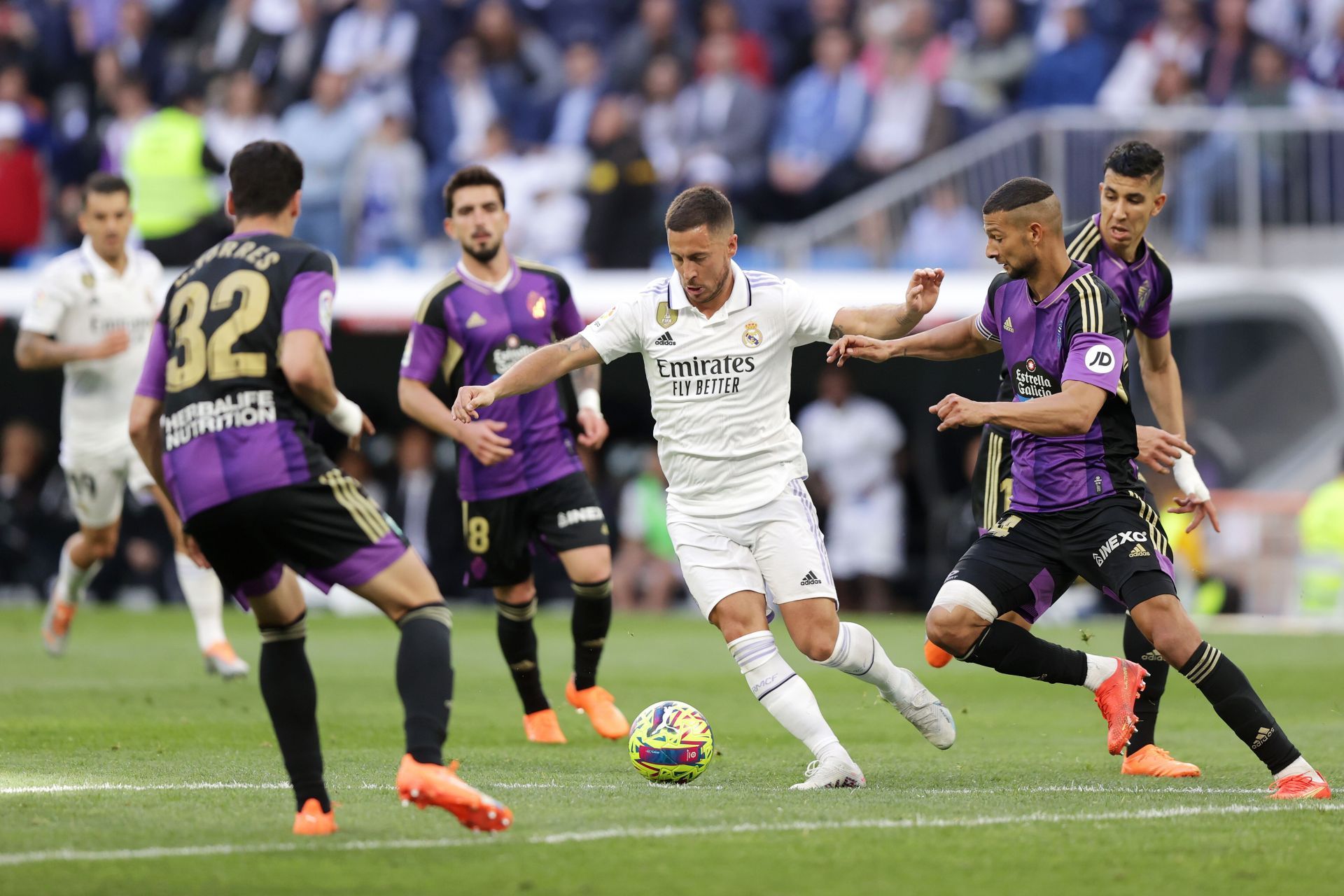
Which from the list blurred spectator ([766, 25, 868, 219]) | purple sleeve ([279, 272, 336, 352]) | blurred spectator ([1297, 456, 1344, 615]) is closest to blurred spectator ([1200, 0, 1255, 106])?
blurred spectator ([766, 25, 868, 219])

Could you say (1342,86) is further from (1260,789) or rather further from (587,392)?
(1260,789)

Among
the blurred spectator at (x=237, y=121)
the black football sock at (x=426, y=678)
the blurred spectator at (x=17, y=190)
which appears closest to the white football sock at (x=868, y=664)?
the black football sock at (x=426, y=678)

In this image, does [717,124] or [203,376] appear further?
[717,124]

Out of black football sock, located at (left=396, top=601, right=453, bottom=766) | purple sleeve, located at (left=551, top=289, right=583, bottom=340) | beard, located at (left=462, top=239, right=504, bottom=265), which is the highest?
beard, located at (left=462, top=239, right=504, bottom=265)

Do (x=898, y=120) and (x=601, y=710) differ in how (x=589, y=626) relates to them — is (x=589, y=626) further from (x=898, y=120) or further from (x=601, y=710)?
(x=898, y=120)

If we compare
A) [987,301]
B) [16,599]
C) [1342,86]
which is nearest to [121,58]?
[16,599]

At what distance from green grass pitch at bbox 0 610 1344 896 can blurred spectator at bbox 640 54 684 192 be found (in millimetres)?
9339

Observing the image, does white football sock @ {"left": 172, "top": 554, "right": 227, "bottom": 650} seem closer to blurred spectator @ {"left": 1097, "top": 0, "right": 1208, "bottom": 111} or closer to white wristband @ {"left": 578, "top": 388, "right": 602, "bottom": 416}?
white wristband @ {"left": 578, "top": 388, "right": 602, "bottom": 416}

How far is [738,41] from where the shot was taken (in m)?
20.8

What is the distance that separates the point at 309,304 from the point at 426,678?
123 cm

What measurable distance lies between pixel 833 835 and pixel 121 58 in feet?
61.5

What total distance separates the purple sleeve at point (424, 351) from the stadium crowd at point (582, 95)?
996 centimetres

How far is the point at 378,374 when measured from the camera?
69.2 ft

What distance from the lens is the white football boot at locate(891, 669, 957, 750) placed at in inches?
293
